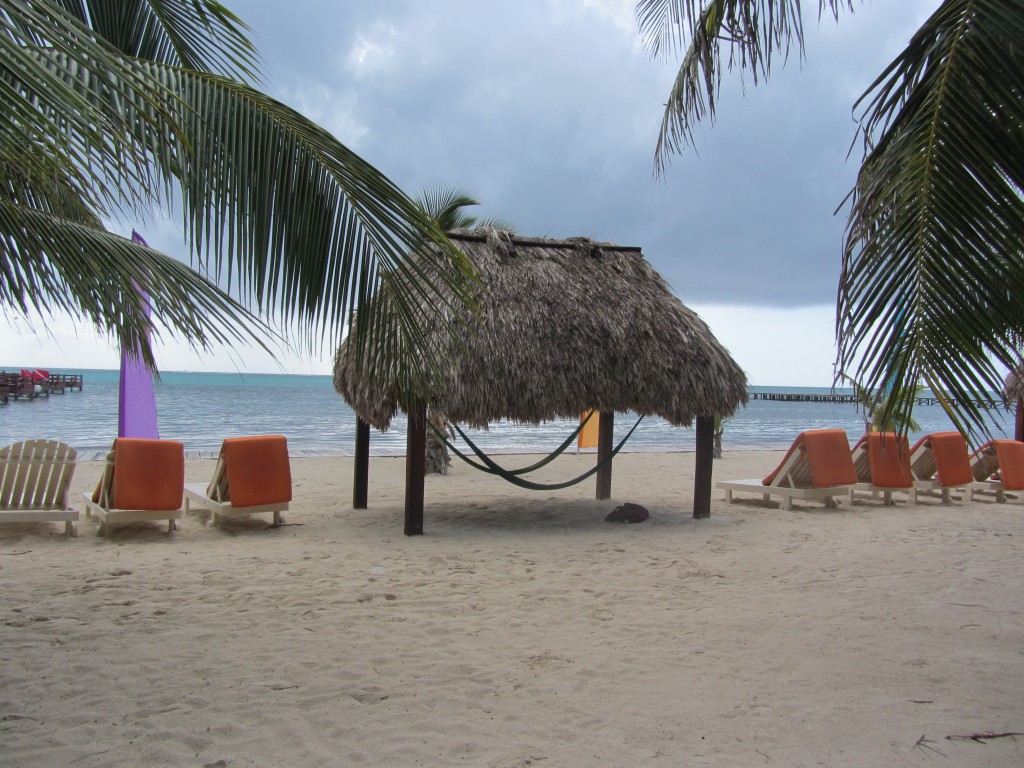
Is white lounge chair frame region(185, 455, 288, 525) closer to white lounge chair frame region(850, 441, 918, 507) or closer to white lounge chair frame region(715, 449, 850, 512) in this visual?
white lounge chair frame region(715, 449, 850, 512)

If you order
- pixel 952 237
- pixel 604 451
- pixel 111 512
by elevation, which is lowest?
pixel 111 512

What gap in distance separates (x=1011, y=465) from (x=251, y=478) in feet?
26.8

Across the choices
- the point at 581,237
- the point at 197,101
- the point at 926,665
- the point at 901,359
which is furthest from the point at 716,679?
the point at 581,237

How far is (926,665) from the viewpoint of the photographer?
3.54m

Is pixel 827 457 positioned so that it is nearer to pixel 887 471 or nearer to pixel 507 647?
pixel 887 471

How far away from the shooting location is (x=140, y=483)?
6129mm

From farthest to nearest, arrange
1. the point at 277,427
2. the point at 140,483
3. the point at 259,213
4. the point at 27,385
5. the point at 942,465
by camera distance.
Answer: the point at 27,385
the point at 277,427
the point at 942,465
the point at 140,483
the point at 259,213

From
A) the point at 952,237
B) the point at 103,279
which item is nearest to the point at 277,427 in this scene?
the point at 103,279

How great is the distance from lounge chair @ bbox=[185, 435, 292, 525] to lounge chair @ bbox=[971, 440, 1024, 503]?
729 cm

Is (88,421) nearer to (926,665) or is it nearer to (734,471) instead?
(734,471)

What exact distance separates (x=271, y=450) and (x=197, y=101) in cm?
436

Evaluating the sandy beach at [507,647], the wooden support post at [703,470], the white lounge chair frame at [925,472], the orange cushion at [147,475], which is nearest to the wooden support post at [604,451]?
the wooden support post at [703,470]

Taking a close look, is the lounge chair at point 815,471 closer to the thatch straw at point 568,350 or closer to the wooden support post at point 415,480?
the thatch straw at point 568,350

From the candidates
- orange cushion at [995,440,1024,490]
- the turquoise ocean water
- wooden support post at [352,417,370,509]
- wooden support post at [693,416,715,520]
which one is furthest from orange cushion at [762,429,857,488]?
the turquoise ocean water
